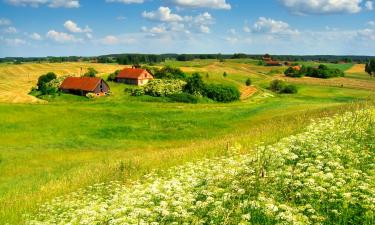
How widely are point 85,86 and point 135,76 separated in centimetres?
1597

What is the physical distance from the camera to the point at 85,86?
336ft

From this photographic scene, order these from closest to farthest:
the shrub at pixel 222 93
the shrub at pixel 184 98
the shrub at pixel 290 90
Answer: the shrub at pixel 184 98 < the shrub at pixel 222 93 < the shrub at pixel 290 90

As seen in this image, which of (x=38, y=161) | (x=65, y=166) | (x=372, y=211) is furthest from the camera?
(x=38, y=161)

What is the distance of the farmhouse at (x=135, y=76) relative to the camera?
372ft

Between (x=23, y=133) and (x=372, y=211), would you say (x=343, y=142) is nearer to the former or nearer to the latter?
(x=372, y=211)

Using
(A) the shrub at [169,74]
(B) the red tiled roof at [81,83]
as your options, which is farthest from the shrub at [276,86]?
(B) the red tiled roof at [81,83]

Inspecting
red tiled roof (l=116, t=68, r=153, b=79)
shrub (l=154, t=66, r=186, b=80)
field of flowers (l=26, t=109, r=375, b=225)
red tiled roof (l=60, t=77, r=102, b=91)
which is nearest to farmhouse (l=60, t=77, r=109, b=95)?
red tiled roof (l=60, t=77, r=102, b=91)

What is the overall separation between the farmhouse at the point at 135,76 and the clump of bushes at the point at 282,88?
36.4 metres

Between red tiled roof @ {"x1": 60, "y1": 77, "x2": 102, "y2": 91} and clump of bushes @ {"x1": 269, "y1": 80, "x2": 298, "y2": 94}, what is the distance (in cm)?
5091

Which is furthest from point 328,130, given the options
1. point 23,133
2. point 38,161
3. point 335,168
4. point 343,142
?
point 23,133

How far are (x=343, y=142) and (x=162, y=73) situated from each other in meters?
112

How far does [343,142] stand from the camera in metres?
11.8

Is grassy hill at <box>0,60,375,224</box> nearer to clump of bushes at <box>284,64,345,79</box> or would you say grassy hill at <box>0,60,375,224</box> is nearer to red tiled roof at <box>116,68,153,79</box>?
red tiled roof at <box>116,68,153,79</box>

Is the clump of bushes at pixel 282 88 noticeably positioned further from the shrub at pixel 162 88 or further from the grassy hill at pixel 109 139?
the grassy hill at pixel 109 139
